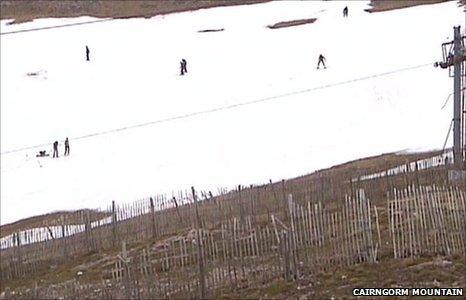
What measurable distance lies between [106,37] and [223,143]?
2557 centimetres

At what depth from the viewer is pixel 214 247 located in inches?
526

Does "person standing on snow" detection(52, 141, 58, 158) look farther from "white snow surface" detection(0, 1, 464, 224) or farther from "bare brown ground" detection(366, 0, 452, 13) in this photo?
"bare brown ground" detection(366, 0, 452, 13)

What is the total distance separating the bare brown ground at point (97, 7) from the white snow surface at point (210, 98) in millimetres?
3393

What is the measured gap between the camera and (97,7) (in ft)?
224

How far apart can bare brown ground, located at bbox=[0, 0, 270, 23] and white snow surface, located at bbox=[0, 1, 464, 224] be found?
339cm

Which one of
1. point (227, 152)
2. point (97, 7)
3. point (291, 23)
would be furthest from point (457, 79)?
point (97, 7)

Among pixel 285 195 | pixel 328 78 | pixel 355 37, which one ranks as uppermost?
pixel 355 37

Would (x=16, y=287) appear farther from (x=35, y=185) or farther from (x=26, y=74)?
→ (x=26, y=74)

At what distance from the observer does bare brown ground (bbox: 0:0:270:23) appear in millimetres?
65812

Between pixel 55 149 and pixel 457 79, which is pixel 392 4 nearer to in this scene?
pixel 55 149

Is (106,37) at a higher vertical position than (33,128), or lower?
higher

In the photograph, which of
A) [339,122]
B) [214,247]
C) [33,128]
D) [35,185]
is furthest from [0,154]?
[214,247]

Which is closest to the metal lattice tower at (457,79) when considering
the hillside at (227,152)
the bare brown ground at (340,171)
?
the hillside at (227,152)

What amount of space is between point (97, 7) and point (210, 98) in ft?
97.8
